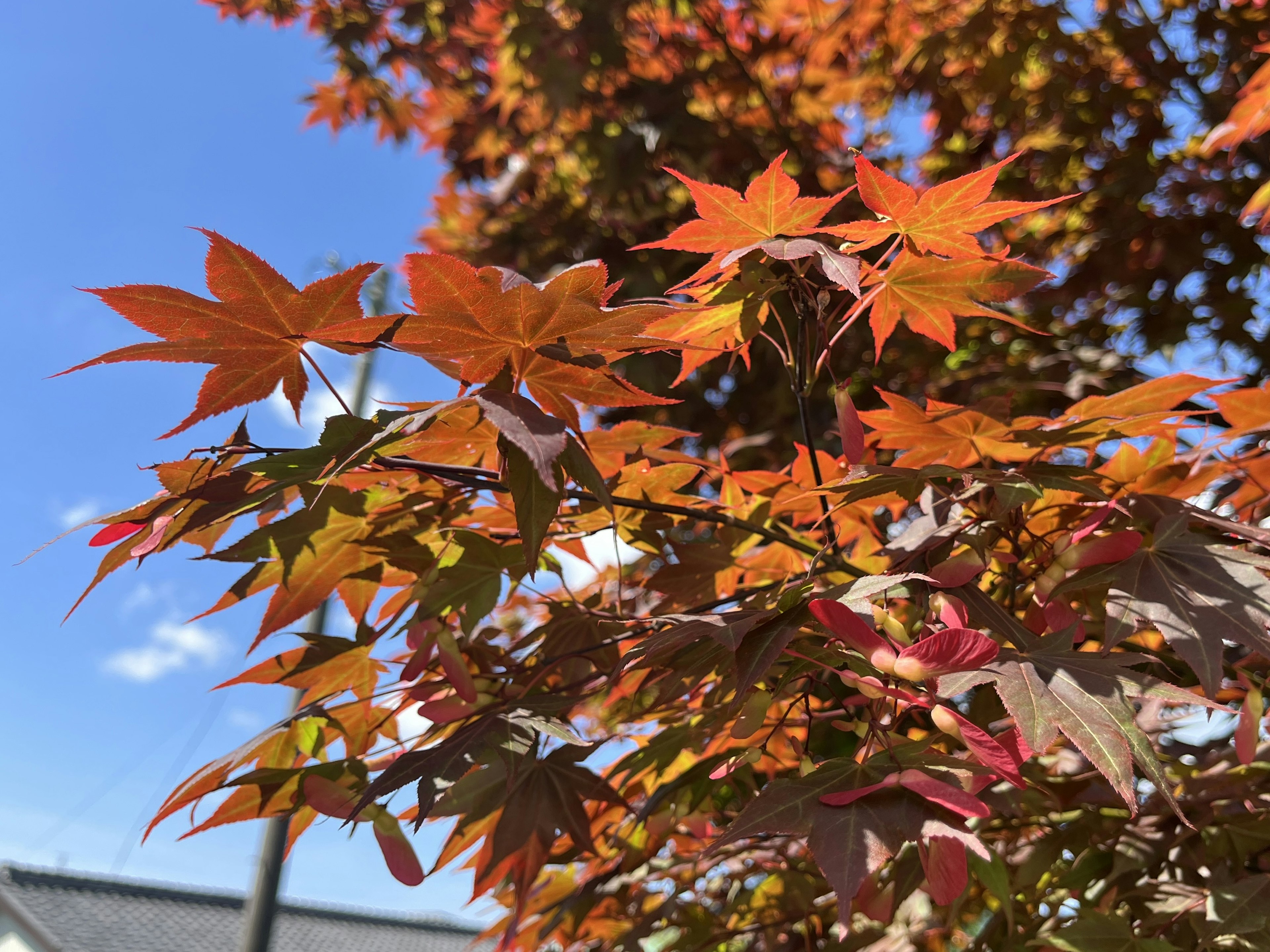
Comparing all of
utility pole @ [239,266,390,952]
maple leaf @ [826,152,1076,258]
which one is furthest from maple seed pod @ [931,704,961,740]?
utility pole @ [239,266,390,952]

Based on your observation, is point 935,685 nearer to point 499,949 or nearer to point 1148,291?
point 499,949

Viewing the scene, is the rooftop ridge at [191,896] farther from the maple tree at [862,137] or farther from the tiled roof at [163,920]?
the maple tree at [862,137]

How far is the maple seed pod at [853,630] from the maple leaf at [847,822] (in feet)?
0.24

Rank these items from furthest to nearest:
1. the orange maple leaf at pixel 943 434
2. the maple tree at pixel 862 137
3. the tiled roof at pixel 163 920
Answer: the tiled roof at pixel 163 920, the maple tree at pixel 862 137, the orange maple leaf at pixel 943 434

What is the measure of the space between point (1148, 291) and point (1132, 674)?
2.50m

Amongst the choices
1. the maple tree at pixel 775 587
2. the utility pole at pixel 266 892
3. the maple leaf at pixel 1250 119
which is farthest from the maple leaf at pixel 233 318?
the utility pole at pixel 266 892

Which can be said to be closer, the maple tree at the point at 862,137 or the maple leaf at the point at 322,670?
the maple leaf at the point at 322,670

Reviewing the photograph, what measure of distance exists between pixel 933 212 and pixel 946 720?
42 centimetres

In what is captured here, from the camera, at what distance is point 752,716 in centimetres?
69

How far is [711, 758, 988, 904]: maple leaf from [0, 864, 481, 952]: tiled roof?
9.98 meters

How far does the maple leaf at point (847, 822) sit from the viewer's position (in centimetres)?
53

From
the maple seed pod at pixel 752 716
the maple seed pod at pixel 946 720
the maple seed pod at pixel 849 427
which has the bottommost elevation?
the maple seed pod at pixel 946 720

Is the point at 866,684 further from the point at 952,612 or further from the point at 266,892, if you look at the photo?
the point at 266,892

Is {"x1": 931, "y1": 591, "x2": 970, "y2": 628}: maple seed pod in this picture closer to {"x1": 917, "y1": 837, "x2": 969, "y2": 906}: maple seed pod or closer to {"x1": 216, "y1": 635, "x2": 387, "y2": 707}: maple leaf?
{"x1": 917, "y1": 837, "x2": 969, "y2": 906}: maple seed pod
